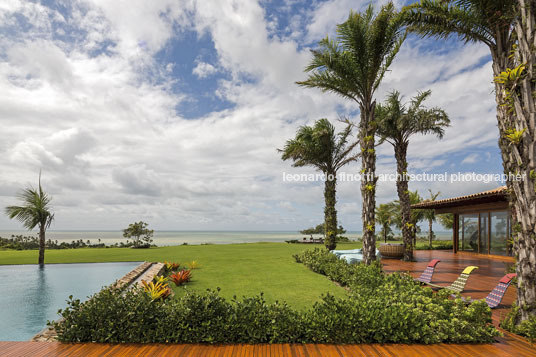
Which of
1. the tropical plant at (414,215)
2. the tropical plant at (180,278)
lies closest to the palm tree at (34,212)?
the tropical plant at (180,278)

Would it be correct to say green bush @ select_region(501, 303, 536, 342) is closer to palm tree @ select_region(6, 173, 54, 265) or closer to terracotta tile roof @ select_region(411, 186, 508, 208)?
terracotta tile roof @ select_region(411, 186, 508, 208)

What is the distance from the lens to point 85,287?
1095 cm

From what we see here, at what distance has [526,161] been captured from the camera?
5031mm

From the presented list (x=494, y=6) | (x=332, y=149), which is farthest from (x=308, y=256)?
(x=494, y=6)

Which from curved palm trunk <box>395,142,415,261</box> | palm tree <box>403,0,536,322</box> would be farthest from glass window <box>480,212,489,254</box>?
palm tree <box>403,0,536,322</box>

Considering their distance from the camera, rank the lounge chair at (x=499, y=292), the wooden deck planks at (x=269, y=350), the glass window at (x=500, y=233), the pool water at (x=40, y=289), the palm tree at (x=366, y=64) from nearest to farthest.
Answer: the wooden deck planks at (x=269, y=350), the lounge chair at (x=499, y=292), the pool water at (x=40, y=289), the palm tree at (x=366, y=64), the glass window at (x=500, y=233)

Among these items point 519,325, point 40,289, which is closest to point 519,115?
A: point 519,325

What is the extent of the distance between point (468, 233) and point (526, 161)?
58.9ft

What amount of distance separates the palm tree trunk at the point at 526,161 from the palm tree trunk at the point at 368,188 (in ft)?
15.6

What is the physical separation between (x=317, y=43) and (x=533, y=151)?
8065 mm

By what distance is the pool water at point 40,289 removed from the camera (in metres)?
7.33

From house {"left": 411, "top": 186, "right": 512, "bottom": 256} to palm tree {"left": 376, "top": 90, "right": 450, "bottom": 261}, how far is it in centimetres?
353

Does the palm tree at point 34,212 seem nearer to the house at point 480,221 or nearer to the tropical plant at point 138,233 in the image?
the tropical plant at point 138,233

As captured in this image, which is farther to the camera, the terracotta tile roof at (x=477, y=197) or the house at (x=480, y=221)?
the house at (x=480, y=221)
